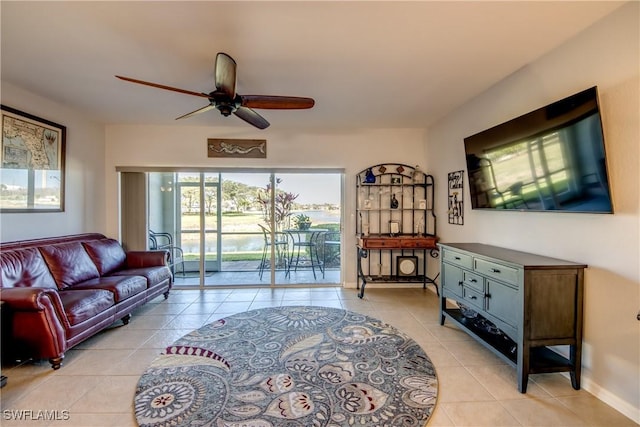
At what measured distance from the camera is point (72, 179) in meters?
3.86

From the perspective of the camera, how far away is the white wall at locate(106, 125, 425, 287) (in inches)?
177

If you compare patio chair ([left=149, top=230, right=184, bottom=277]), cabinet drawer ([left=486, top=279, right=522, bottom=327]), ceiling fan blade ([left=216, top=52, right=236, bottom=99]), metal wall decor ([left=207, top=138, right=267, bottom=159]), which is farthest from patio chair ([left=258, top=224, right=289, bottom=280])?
cabinet drawer ([left=486, top=279, right=522, bottom=327])

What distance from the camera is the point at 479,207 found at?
3164mm

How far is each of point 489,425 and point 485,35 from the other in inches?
107

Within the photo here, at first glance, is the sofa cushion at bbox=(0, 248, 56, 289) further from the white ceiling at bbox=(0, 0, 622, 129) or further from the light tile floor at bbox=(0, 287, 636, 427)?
the white ceiling at bbox=(0, 0, 622, 129)

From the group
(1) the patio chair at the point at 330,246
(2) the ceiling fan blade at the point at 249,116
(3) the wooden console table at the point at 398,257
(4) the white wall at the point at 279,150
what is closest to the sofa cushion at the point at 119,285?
(4) the white wall at the point at 279,150

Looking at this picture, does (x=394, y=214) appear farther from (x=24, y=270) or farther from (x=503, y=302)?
(x=24, y=270)

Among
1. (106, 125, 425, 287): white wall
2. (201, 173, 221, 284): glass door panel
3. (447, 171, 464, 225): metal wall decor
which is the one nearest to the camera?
(447, 171, 464, 225): metal wall decor

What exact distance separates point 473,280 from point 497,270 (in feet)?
1.20

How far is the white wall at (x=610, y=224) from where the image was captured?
1771mm

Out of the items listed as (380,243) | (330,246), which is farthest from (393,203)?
(330,246)

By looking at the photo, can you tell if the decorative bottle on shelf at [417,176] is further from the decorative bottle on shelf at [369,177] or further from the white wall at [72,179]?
the white wall at [72,179]

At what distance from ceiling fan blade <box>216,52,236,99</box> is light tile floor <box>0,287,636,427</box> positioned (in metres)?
2.40

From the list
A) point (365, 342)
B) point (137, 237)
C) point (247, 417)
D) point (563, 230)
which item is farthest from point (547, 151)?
point (137, 237)
